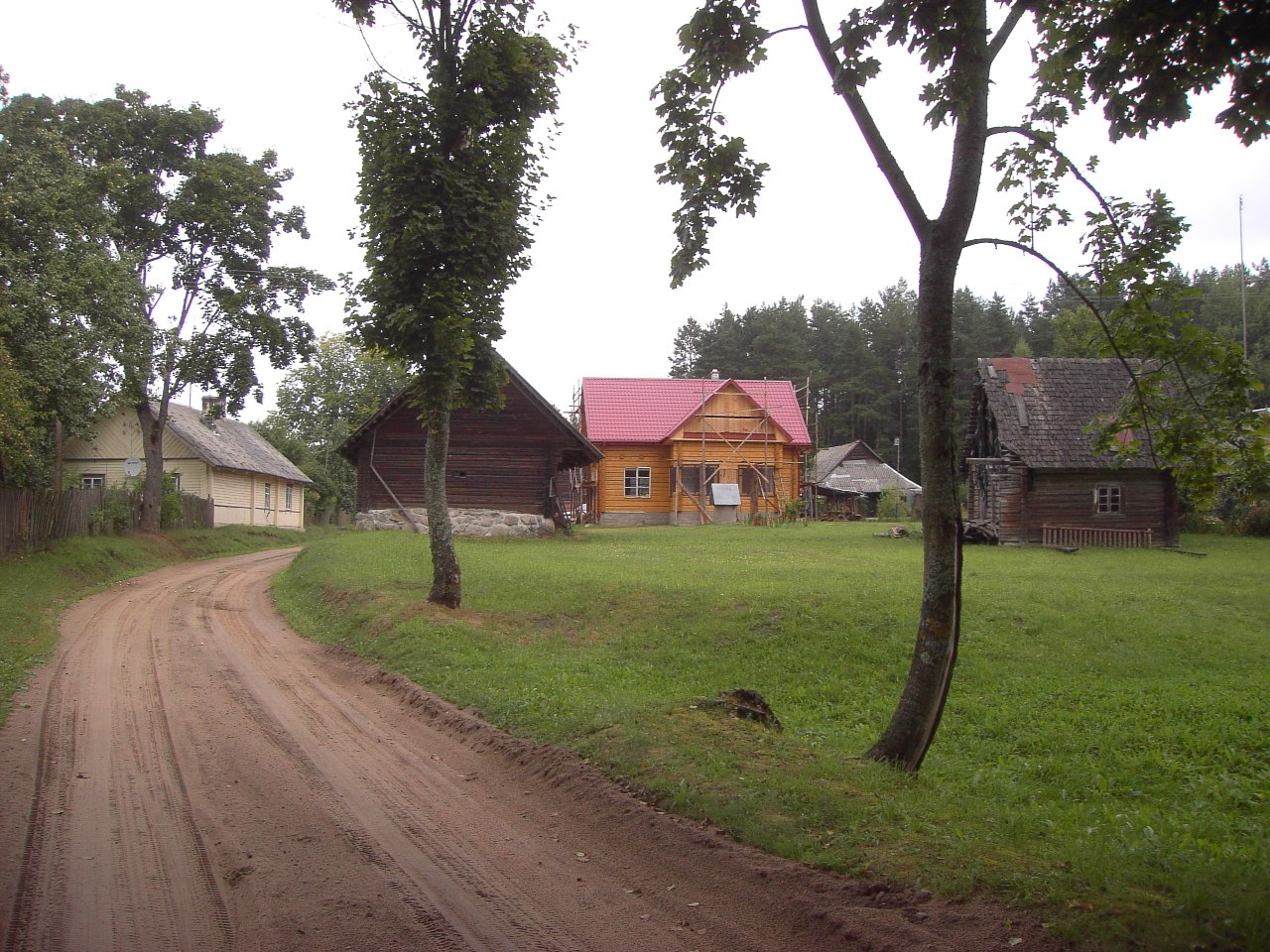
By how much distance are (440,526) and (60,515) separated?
51.2ft

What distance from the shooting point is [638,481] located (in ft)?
161

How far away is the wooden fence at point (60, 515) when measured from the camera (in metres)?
21.9

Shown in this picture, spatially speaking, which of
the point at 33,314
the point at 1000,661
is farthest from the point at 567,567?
the point at 33,314

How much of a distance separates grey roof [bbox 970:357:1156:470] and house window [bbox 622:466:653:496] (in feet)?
60.6

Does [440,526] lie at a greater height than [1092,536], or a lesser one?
greater

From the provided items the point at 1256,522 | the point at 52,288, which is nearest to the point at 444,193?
the point at 52,288

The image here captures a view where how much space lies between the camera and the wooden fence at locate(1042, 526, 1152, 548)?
31422 millimetres

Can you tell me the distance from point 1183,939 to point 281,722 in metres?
8.03

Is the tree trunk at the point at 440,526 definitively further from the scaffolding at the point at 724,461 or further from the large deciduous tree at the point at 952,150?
the scaffolding at the point at 724,461

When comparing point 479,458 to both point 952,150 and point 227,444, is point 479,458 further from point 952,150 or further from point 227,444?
point 952,150

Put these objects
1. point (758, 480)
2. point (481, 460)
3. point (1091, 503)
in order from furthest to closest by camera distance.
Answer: point (758, 480), point (481, 460), point (1091, 503)

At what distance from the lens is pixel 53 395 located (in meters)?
22.5

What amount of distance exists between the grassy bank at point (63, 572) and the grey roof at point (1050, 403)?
2861 centimetres

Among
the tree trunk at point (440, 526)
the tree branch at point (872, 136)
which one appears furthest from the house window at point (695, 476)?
the tree branch at point (872, 136)
